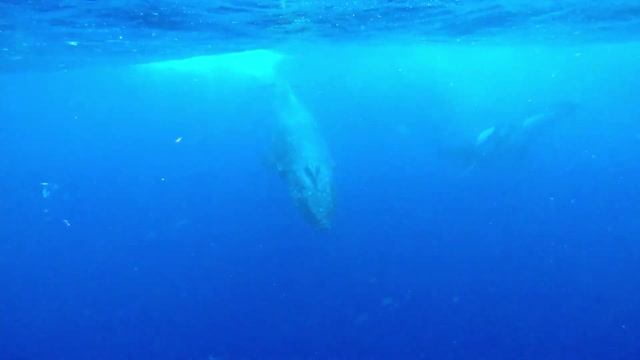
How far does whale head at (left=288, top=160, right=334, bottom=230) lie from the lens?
18000 millimetres

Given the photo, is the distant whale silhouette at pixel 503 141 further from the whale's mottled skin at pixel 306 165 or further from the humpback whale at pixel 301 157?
the whale's mottled skin at pixel 306 165

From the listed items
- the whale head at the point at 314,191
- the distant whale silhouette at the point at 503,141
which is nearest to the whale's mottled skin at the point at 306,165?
the whale head at the point at 314,191

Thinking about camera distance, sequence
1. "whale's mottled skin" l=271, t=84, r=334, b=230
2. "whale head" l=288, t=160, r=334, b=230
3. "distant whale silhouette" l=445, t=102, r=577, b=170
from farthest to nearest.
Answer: "distant whale silhouette" l=445, t=102, r=577, b=170 < "whale's mottled skin" l=271, t=84, r=334, b=230 < "whale head" l=288, t=160, r=334, b=230

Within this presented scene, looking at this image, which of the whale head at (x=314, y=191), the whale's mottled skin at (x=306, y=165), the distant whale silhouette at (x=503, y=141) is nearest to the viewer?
the whale head at (x=314, y=191)

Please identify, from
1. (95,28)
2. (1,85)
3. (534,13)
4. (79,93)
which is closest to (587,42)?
(534,13)

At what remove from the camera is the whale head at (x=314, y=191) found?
709 inches

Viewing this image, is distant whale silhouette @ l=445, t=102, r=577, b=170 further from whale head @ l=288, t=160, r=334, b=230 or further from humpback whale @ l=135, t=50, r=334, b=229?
whale head @ l=288, t=160, r=334, b=230

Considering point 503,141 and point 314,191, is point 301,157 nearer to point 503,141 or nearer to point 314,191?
point 314,191

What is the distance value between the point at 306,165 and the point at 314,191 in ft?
3.34

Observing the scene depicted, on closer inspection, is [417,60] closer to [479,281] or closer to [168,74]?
[168,74]

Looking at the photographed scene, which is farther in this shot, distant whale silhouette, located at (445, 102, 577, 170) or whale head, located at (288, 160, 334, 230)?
distant whale silhouette, located at (445, 102, 577, 170)

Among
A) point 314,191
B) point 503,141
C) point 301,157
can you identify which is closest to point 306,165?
point 301,157

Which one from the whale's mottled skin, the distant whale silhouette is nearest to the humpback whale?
the whale's mottled skin

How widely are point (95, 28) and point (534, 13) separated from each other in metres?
16.4
